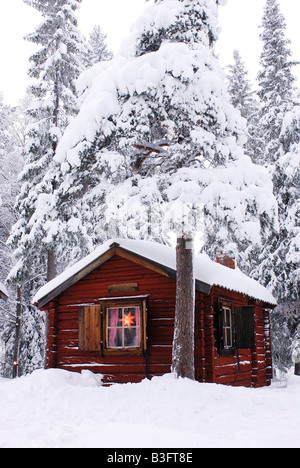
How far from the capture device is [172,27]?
36.8ft

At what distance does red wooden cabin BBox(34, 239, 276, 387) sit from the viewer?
40.1ft

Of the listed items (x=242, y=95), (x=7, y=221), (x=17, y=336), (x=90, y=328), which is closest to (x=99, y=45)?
(x=242, y=95)

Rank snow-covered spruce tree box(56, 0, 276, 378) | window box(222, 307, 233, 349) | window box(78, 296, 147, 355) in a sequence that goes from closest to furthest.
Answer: snow-covered spruce tree box(56, 0, 276, 378) < window box(78, 296, 147, 355) < window box(222, 307, 233, 349)

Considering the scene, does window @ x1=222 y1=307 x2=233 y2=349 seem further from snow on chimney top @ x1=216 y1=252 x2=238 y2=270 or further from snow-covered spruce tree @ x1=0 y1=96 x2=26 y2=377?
snow-covered spruce tree @ x1=0 y1=96 x2=26 y2=377

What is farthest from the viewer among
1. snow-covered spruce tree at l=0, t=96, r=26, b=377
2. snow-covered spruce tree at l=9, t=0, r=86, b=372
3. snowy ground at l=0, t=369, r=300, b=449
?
snow-covered spruce tree at l=0, t=96, r=26, b=377

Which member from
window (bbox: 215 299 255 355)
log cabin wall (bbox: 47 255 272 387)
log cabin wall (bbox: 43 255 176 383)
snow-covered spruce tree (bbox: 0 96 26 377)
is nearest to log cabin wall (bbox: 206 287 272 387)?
log cabin wall (bbox: 47 255 272 387)

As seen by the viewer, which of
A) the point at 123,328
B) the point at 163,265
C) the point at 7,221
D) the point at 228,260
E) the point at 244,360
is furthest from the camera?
the point at 7,221

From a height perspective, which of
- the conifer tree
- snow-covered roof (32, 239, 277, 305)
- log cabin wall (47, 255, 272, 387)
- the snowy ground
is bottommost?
the snowy ground

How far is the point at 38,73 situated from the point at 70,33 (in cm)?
235

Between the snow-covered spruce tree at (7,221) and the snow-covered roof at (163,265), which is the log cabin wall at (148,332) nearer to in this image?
the snow-covered roof at (163,265)

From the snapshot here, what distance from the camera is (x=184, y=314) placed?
410 inches

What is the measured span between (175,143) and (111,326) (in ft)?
18.6

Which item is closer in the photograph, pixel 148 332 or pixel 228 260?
pixel 148 332

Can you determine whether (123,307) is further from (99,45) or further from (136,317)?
(99,45)
